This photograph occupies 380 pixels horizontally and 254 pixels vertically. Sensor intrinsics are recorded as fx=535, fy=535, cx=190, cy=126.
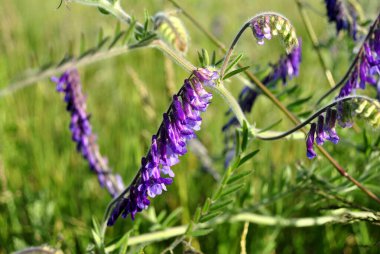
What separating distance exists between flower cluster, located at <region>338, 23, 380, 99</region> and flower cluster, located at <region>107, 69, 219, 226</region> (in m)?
0.47

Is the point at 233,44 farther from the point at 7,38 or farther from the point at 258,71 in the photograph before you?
the point at 7,38

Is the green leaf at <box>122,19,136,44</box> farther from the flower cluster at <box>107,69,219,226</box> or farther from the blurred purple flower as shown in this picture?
the blurred purple flower

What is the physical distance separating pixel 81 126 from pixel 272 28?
961mm

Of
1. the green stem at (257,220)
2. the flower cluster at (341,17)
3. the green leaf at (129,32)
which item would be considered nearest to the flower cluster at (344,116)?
the green stem at (257,220)

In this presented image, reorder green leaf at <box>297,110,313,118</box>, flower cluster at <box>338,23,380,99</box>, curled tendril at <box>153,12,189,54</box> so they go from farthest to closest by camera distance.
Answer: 1. green leaf at <box>297,110,313,118</box>
2. curled tendril at <box>153,12,189,54</box>
3. flower cluster at <box>338,23,380,99</box>

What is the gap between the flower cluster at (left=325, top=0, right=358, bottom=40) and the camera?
Answer: 74.6 inches

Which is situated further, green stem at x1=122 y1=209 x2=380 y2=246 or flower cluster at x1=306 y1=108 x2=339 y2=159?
green stem at x1=122 y1=209 x2=380 y2=246

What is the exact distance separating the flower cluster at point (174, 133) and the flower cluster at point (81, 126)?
0.70m

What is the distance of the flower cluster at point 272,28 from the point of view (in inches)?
48.3

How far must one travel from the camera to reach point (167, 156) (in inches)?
49.1

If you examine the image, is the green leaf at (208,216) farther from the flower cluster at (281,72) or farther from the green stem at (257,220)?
the flower cluster at (281,72)

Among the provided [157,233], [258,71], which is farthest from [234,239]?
[258,71]

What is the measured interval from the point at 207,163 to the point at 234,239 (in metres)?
0.38

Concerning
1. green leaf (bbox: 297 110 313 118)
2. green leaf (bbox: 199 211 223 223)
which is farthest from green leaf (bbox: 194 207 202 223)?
green leaf (bbox: 297 110 313 118)
